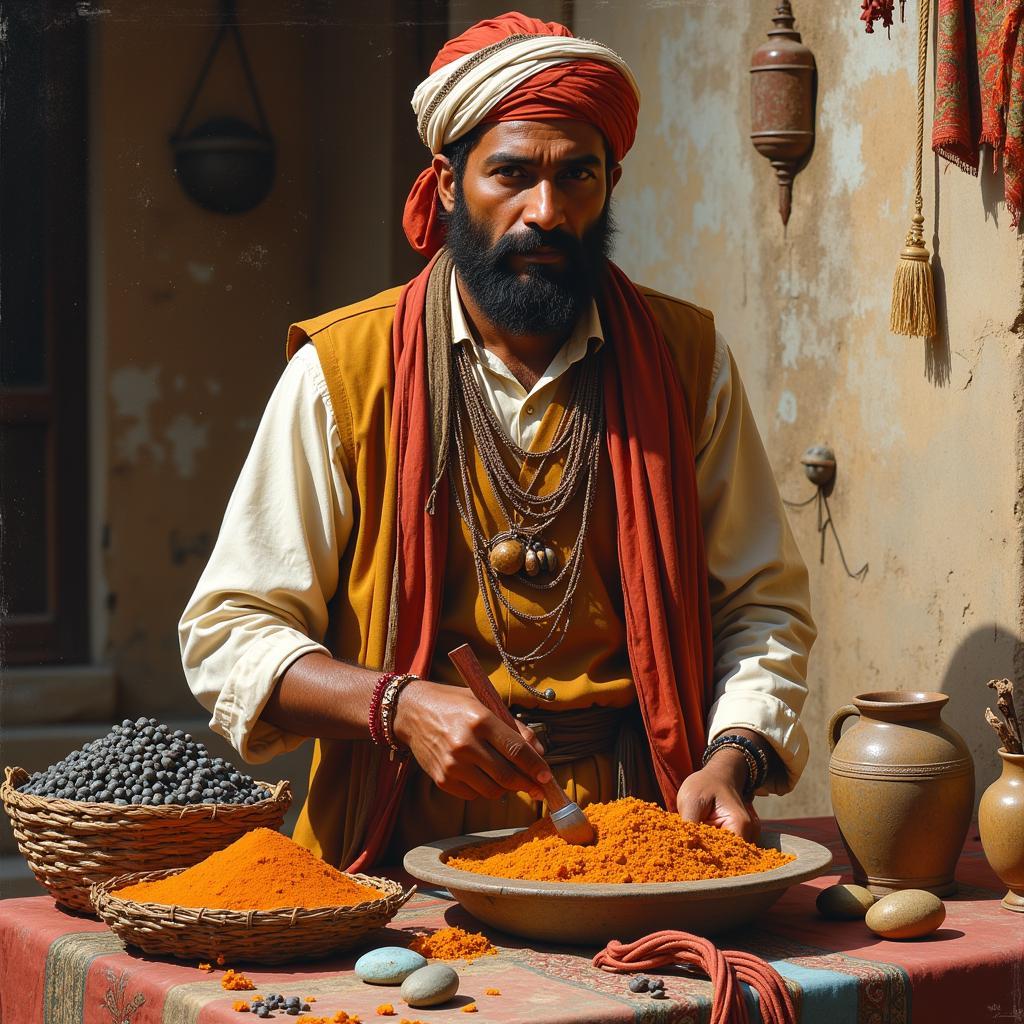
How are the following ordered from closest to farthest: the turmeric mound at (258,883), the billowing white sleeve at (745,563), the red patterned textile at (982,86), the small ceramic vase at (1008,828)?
the turmeric mound at (258,883) < the small ceramic vase at (1008,828) < the billowing white sleeve at (745,563) < the red patterned textile at (982,86)

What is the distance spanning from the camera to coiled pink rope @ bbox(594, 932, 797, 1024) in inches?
85.0

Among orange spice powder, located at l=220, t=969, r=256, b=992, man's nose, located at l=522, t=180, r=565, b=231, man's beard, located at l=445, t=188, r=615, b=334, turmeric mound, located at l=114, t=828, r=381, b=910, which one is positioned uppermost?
man's nose, located at l=522, t=180, r=565, b=231

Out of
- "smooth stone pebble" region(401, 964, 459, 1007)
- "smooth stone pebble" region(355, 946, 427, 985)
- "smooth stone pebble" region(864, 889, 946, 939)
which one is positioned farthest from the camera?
"smooth stone pebble" region(864, 889, 946, 939)

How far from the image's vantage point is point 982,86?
12.0 feet

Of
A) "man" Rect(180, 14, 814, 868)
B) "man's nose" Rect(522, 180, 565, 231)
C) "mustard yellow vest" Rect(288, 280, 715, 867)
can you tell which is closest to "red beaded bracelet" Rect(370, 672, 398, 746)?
"man" Rect(180, 14, 814, 868)

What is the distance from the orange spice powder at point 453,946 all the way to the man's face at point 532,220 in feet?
3.89

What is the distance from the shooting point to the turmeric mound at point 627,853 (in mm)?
2369

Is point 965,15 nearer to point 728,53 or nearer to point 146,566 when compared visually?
point 728,53

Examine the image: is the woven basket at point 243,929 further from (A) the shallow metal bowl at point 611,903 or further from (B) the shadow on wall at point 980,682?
(B) the shadow on wall at point 980,682

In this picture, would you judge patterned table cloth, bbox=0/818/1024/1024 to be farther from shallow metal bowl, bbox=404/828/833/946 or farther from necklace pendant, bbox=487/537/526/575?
necklace pendant, bbox=487/537/526/575

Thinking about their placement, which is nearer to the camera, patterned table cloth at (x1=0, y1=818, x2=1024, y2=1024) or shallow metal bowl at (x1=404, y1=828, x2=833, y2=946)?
patterned table cloth at (x1=0, y1=818, x2=1024, y2=1024)

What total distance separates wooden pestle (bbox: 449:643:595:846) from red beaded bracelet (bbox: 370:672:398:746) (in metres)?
0.19

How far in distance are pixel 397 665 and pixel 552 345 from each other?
690 mm

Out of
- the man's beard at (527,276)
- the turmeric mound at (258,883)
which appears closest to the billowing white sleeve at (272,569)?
the man's beard at (527,276)
